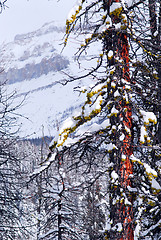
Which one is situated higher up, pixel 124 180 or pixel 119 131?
pixel 119 131

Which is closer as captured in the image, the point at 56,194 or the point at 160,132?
the point at 160,132

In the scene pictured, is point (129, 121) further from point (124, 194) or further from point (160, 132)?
point (160, 132)

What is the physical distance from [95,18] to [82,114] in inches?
111

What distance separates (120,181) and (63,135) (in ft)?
4.01

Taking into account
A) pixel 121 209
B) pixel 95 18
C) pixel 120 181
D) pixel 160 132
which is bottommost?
pixel 121 209

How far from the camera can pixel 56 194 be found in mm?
10055

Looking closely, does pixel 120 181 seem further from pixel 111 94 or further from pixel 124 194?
pixel 111 94

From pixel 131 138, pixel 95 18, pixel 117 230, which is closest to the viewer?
pixel 117 230

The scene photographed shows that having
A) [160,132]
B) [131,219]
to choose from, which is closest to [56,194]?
[160,132]

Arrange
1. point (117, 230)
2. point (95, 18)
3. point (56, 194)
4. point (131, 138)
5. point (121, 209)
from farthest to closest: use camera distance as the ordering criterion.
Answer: point (56, 194)
point (95, 18)
point (131, 138)
point (121, 209)
point (117, 230)

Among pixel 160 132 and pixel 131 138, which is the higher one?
pixel 160 132

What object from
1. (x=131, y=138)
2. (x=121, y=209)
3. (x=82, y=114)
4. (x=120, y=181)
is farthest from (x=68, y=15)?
(x=121, y=209)

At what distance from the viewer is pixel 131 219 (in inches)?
165

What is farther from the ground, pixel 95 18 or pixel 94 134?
pixel 95 18
